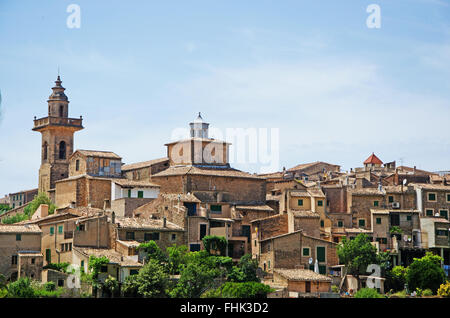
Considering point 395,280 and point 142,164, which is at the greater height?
point 142,164

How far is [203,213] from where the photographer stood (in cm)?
6062

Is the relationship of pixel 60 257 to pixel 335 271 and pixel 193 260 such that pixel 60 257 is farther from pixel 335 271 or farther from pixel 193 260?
pixel 335 271

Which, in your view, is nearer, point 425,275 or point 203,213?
point 425,275

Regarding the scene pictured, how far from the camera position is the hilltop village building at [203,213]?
5550cm

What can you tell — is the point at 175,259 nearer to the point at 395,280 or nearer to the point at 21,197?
the point at 395,280

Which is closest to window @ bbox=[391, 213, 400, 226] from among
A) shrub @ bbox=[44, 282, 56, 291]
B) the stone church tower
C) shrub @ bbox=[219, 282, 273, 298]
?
shrub @ bbox=[219, 282, 273, 298]

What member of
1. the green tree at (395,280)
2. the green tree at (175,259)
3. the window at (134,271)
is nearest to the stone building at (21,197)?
the green tree at (175,259)

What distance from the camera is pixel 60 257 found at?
55.8m

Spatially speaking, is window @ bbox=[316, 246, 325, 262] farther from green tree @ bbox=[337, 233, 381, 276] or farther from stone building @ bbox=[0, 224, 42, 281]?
stone building @ bbox=[0, 224, 42, 281]

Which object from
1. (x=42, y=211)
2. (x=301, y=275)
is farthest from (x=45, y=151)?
(x=301, y=275)

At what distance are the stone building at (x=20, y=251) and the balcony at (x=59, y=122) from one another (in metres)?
21.0

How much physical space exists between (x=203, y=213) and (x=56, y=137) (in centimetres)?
2149
